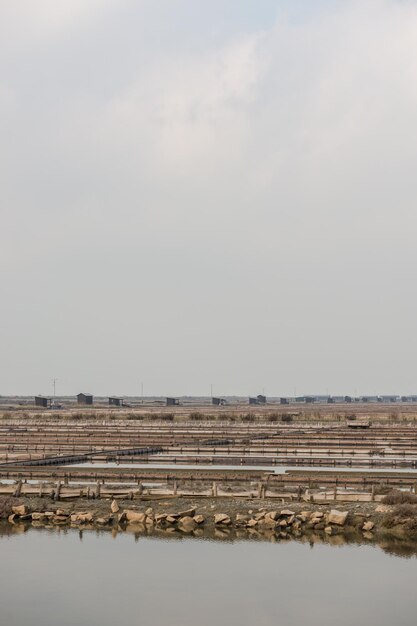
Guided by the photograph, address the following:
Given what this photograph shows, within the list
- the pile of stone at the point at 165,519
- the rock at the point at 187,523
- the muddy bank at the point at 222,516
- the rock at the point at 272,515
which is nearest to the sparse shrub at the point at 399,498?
the muddy bank at the point at 222,516

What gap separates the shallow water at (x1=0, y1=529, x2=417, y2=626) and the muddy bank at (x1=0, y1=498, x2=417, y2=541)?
1013mm

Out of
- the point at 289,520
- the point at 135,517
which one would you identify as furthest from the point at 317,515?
the point at 135,517

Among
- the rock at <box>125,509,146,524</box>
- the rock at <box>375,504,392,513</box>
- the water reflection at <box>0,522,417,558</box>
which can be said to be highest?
the rock at <box>375,504,392,513</box>

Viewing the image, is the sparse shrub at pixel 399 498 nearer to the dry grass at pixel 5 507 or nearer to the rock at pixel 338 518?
the rock at pixel 338 518

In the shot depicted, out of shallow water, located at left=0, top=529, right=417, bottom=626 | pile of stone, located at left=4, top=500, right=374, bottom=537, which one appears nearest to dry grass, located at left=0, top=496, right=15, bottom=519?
pile of stone, located at left=4, top=500, right=374, bottom=537

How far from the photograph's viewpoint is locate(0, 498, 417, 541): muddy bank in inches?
1142

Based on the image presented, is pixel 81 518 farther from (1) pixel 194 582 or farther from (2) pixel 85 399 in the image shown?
(2) pixel 85 399

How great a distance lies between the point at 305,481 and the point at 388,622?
16.1 metres

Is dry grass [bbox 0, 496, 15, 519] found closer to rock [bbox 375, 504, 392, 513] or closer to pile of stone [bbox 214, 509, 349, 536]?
pile of stone [bbox 214, 509, 349, 536]

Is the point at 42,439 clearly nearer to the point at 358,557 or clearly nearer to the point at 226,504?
the point at 226,504

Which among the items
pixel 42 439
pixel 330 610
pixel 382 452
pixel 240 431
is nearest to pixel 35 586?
pixel 330 610

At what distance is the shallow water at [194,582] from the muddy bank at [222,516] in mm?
1013

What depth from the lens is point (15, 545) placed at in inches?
1112

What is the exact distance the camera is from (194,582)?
24.8 m
